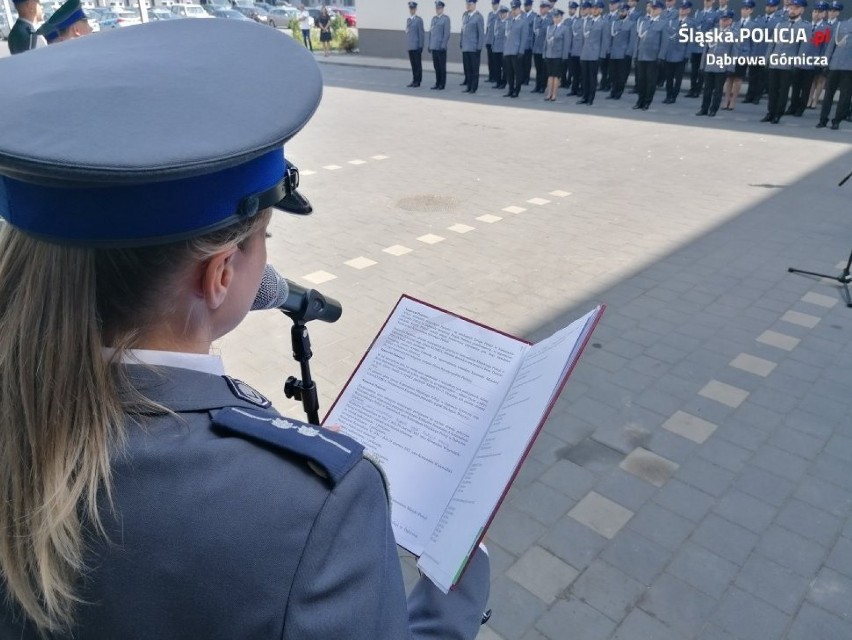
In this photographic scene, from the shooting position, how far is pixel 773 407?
387 cm

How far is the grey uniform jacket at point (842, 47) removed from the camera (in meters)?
11.4

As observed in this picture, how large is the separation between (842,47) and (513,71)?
7046 mm

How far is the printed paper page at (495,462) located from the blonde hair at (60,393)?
61 cm

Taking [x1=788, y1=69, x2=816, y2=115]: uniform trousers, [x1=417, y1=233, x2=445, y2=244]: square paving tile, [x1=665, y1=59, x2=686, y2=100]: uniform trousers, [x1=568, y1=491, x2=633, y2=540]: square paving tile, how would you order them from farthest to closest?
[x1=665, y1=59, x2=686, y2=100]: uniform trousers
[x1=788, y1=69, x2=816, y2=115]: uniform trousers
[x1=417, y1=233, x2=445, y2=244]: square paving tile
[x1=568, y1=491, x2=633, y2=540]: square paving tile

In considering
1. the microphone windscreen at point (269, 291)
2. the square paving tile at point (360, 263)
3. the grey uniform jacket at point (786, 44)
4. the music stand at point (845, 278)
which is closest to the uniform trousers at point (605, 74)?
the grey uniform jacket at point (786, 44)

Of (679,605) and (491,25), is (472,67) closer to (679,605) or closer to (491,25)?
(491,25)

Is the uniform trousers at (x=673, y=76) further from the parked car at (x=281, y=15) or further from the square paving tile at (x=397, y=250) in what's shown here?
the parked car at (x=281, y=15)

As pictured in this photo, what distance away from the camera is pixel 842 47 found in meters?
11.5

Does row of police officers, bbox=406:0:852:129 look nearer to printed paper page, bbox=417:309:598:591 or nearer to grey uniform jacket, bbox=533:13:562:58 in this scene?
grey uniform jacket, bbox=533:13:562:58

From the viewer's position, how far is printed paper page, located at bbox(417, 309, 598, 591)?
46.0 inches

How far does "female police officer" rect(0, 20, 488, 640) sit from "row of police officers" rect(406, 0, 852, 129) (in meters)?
13.5

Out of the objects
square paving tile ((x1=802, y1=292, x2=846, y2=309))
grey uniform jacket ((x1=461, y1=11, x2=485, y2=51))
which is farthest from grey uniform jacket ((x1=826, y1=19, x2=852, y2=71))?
square paving tile ((x1=802, y1=292, x2=846, y2=309))

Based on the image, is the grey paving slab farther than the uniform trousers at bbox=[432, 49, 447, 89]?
No

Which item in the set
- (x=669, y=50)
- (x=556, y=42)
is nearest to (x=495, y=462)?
(x=669, y=50)
